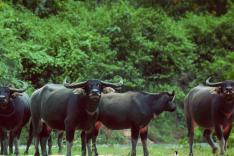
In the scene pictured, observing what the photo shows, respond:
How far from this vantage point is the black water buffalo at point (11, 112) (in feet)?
60.3

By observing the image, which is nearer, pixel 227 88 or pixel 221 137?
pixel 227 88

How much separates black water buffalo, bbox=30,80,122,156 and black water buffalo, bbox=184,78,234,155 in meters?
2.92

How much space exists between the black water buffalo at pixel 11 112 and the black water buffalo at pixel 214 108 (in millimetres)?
4633

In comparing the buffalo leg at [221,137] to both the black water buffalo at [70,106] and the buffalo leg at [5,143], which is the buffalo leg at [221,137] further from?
the buffalo leg at [5,143]

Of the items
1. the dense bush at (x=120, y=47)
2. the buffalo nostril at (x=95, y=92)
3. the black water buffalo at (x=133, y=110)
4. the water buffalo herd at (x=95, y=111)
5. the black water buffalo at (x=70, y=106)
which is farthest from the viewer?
the dense bush at (x=120, y=47)

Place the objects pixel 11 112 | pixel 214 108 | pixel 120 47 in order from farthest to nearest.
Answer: pixel 120 47
pixel 11 112
pixel 214 108

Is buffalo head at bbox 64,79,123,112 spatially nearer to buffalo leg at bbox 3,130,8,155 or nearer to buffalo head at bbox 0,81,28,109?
buffalo head at bbox 0,81,28,109

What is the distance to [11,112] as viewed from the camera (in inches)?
746

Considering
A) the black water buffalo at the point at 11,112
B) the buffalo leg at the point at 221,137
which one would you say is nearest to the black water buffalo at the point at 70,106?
the black water buffalo at the point at 11,112

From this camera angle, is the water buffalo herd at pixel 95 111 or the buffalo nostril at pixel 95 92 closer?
the buffalo nostril at pixel 95 92

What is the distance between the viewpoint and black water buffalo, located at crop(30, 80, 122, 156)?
52.2ft

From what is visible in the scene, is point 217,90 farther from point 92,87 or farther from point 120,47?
point 120,47

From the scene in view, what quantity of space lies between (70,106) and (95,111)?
22.8 inches

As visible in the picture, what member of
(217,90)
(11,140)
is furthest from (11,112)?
(217,90)
